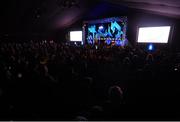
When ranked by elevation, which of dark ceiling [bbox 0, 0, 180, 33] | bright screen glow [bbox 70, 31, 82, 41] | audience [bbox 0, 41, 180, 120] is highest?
dark ceiling [bbox 0, 0, 180, 33]

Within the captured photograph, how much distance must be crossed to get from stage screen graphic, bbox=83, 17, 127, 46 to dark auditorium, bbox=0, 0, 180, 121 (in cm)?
9

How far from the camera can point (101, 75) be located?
512cm

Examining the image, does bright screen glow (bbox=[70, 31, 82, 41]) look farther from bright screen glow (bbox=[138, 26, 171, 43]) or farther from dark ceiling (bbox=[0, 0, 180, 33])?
bright screen glow (bbox=[138, 26, 171, 43])

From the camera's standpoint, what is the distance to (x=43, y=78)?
4105 millimetres

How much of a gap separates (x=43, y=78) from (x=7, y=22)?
1295 centimetres

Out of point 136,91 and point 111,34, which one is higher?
point 111,34

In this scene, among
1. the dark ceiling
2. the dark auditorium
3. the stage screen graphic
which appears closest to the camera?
the dark auditorium

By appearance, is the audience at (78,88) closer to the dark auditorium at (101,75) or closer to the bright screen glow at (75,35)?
the dark auditorium at (101,75)

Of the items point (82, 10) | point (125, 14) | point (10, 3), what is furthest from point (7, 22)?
point (125, 14)

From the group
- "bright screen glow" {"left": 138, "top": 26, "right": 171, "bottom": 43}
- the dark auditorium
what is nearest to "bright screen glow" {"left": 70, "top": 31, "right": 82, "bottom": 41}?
the dark auditorium

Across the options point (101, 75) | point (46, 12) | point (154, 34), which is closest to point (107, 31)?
point (154, 34)

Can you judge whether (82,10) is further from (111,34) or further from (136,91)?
(136,91)

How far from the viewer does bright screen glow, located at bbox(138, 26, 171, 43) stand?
1051 centimetres

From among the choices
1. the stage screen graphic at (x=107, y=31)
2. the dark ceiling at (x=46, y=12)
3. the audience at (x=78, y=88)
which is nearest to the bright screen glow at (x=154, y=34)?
the dark ceiling at (x=46, y=12)
